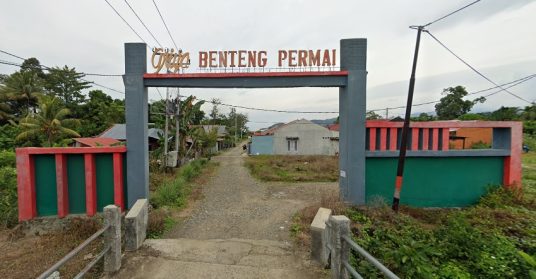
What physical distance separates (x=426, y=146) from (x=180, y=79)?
7811 millimetres

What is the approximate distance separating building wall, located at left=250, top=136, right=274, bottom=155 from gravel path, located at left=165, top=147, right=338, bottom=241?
1820 cm

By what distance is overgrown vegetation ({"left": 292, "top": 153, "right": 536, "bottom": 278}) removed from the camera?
4.15m

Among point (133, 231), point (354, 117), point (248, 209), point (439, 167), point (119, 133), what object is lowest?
point (248, 209)

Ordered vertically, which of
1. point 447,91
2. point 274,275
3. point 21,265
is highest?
point 447,91

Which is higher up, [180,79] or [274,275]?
[180,79]

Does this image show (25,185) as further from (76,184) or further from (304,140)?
(304,140)

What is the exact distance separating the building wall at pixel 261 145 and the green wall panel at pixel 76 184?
24.6 m

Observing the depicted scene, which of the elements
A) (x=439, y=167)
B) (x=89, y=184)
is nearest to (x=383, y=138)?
(x=439, y=167)

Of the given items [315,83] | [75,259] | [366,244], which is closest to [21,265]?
[75,259]

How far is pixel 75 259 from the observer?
505 centimetres

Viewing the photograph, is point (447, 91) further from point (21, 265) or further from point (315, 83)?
point (21, 265)

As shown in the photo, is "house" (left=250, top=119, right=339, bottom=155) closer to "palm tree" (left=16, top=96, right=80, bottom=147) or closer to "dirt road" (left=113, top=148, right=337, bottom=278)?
"dirt road" (left=113, top=148, right=337, bottom=278)

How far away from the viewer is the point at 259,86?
761cm

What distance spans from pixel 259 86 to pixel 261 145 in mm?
24840
